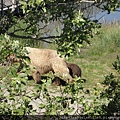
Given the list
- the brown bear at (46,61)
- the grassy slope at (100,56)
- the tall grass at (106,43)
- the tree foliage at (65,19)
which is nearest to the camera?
the tree foliage at (65,19)

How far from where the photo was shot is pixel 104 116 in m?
3.44

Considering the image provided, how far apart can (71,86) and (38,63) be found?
313 inches

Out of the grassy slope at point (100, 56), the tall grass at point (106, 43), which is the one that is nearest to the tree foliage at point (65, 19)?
the grassy slope at point (100, 56)

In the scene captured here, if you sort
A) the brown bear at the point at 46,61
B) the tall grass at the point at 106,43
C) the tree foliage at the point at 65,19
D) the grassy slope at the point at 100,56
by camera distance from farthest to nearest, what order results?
the tall grass at the point at 106,43
the grassy slope at the point at 100,56
the brown bear at the point at 46,61
the tree foliage at the point at 65,19

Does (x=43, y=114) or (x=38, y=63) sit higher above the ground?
(x=43, y=114)

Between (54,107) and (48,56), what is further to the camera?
(48,56)

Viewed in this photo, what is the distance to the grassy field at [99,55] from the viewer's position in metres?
12.2

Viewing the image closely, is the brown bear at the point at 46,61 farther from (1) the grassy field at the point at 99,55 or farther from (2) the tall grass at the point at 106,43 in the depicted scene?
(2) the tall grass at the point at 106,43

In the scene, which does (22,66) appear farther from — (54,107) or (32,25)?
(32,25)

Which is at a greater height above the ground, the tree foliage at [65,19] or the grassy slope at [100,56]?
the tree foliage at [65,19]

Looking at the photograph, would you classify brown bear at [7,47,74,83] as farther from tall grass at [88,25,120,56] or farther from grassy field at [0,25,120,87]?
tall grass at [88,25,120,56]

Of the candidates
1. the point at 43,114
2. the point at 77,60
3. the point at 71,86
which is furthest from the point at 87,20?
the point at 77,60

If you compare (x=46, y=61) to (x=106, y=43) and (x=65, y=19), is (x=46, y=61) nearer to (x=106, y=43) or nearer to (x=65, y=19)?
(x=106, y=43)

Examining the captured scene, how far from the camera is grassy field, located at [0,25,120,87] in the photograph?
481 inches
